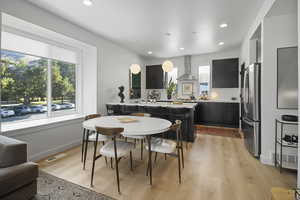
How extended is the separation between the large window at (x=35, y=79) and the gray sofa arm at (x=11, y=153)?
146 centimetres

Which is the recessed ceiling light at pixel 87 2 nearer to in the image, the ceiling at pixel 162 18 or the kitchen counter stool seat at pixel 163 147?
the ceiling at pixel 162 18

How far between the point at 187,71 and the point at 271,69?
3.61 metres

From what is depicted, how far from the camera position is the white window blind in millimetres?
2469

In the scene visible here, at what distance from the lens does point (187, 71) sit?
5852 mm

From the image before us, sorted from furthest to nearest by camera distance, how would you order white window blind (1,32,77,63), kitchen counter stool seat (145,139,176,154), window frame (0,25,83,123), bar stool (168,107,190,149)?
bar stool (168,107,190,149) < window frame (0,25,83,123) < white window blind (1,32,77,63) < kitchen counter stool seat (145,139,176,154)

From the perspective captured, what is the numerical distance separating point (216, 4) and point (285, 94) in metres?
1.83

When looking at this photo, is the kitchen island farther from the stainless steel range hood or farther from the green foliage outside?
the stainless steel range hood

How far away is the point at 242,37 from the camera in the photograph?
3873 mm

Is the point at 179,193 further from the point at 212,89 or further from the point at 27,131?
the point at 212,89

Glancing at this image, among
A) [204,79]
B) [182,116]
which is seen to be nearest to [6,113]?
[182,116]

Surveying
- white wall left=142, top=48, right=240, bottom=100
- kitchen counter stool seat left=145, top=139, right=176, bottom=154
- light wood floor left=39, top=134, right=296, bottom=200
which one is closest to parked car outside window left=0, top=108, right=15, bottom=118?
light wood floor left=39, top=134, right=296, bottom=200

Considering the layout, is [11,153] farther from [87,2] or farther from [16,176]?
[87,2]

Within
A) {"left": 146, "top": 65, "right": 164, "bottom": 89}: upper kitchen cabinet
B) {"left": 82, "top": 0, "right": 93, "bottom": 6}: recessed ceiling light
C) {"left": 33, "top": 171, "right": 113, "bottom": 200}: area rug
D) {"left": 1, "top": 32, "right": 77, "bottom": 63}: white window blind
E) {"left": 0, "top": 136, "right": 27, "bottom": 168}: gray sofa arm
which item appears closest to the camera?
{"left": 0, "top": 136, "right": 27, "bottom": 168}: gray sofa arm

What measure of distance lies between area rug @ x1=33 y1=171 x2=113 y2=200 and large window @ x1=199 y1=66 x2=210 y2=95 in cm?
501
